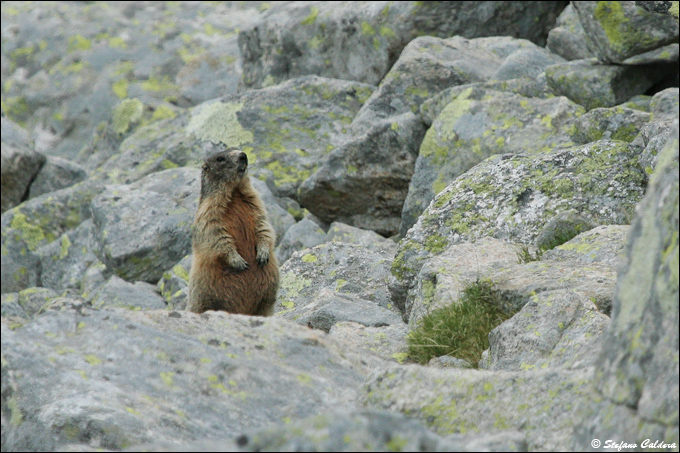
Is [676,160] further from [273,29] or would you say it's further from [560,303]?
[273,29]

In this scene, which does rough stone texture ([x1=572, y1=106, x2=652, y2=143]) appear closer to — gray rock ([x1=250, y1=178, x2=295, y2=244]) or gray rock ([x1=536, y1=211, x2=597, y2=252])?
gray rock ([x1=536, y1=211, x2=597, y2=252])

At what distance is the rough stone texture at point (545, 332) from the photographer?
588 centimetres

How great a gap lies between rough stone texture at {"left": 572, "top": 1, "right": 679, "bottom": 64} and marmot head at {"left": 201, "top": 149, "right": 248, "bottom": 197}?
19.2 ft

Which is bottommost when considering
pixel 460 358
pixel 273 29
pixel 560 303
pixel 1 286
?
pixel 1 286

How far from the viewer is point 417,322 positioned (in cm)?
765

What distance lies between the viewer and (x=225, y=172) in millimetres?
10750

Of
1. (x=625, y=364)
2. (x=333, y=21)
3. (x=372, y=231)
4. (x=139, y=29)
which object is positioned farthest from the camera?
(x=139, y=29)

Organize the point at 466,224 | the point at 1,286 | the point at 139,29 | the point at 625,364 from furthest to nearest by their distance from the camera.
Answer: the point at 139,29
the point at 1,286
the point at 466,224
the point at 625,364

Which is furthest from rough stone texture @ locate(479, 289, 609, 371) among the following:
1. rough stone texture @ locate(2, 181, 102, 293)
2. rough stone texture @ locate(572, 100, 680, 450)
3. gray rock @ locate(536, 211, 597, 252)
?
rough stone texture @ locate(2, 181, 102, 293)

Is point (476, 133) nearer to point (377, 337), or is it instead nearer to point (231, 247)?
point (231, 247)

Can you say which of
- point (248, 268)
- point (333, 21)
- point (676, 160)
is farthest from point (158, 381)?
point (333, 21)

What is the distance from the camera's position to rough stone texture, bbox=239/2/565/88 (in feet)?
54.9

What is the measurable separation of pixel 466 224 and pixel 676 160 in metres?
5.51

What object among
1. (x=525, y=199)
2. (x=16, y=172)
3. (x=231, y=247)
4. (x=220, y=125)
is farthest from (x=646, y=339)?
(x=16, y=172)
